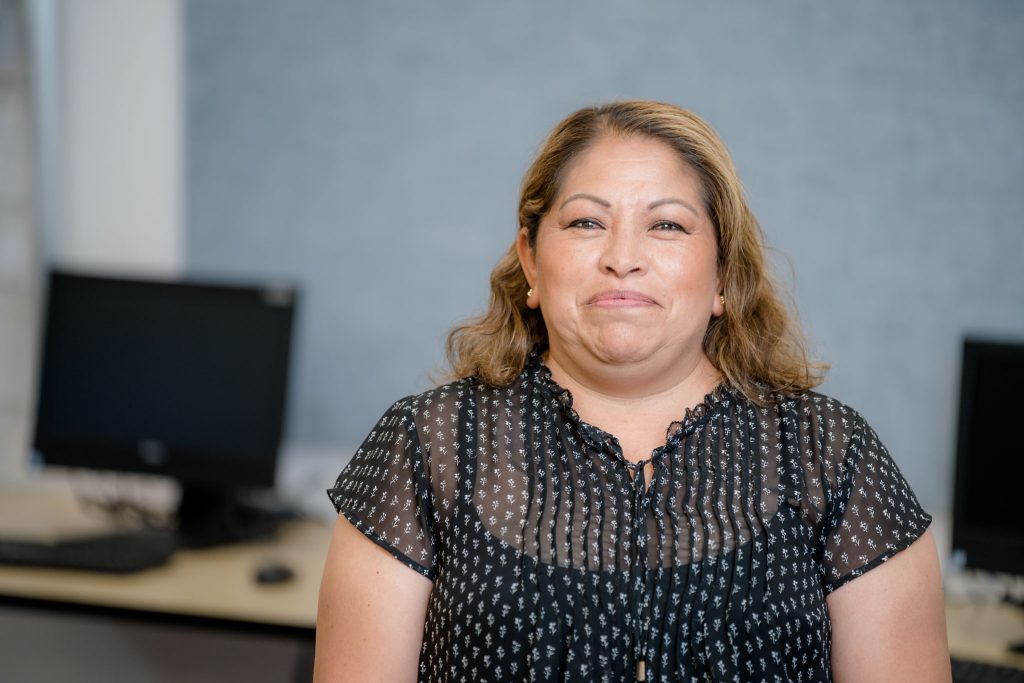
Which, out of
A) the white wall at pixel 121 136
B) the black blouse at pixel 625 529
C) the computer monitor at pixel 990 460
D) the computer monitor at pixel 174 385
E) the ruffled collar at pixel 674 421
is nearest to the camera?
the black blouse at pixel 625 529

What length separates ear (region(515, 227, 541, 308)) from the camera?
1530 millimetres

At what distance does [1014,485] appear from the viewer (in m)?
1.98

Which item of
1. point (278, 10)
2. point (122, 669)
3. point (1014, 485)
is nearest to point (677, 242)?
point (1014, 485)

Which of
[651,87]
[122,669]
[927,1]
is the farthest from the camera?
[122,669]

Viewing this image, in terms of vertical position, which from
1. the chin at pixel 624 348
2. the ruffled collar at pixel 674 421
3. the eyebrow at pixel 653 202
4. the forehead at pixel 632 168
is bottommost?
the ruffled collar at pixel 674 421

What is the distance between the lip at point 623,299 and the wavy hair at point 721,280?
6.5 inches

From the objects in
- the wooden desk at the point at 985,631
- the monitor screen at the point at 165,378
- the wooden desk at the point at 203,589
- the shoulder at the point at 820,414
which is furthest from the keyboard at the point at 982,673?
the monitor screen at the point at 165,378

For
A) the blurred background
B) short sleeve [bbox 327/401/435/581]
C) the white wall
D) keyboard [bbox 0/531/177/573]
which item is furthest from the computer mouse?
the white wall

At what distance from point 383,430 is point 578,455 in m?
0.27

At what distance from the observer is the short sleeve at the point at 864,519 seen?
1.37 m

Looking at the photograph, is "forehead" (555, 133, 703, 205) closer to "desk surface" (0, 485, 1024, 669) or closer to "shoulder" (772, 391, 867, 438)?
"shoulder" (772, 391, 867, 438)

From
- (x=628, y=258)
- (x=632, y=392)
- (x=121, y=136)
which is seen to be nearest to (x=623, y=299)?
(x=628, y=258)

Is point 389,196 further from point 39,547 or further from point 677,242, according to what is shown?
point 677,242

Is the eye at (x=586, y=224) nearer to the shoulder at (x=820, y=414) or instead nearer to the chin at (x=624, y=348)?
the chin at (x=624, y=348)
